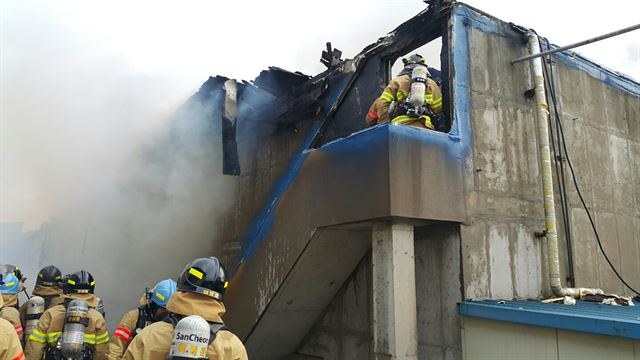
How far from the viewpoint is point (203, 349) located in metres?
2.45

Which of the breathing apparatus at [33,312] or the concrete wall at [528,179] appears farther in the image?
the breathing apparatus at [33,312]

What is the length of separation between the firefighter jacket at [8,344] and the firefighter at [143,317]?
153 cm

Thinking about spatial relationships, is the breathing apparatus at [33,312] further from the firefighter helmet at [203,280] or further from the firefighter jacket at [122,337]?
the firefighter helmet at [203,280]

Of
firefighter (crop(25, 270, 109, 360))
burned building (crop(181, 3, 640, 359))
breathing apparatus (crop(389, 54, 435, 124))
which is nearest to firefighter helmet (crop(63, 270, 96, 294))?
firefighter (crop(25, 270, 109, 360))

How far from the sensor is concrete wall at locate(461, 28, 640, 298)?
5281 millimetres

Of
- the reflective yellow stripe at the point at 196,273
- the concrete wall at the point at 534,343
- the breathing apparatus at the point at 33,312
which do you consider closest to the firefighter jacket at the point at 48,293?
the breathing apparatus at the point at 33,312

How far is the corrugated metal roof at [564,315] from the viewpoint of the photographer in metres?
3.57

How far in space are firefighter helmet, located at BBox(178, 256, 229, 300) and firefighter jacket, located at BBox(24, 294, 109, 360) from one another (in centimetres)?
280

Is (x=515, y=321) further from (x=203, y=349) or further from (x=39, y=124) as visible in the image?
(x=39, y=124)

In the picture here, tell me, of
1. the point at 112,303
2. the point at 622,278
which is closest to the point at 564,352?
the point at 622,278

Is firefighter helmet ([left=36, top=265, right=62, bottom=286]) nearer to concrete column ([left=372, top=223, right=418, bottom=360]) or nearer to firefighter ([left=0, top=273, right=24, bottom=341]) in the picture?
firefighter ([left=0, top=273, right=24, bottom=341])

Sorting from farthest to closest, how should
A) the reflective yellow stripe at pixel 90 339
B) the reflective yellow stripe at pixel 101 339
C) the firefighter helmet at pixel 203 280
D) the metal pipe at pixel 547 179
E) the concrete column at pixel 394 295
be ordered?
the metal pipe at pixel 547 179, the reflective yellow stripe at pixel 101 339, the reflective yellow stripe at pixel 90 339, the concrete column at pixel 394 295, the firefighter helmet at pixel 203 280

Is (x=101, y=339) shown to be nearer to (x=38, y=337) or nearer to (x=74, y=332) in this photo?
(x=74, y=332)

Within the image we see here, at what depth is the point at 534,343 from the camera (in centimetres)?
424
